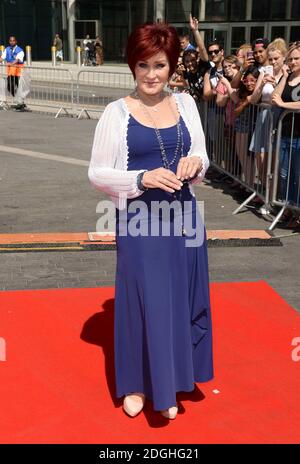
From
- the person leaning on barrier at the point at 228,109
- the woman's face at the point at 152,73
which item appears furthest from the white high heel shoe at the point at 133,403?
the person leaning on barrier at the point at 228,109

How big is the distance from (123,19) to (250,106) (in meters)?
32.6

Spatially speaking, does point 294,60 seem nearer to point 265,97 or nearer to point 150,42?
point 265,97

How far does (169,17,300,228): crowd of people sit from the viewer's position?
670 cm

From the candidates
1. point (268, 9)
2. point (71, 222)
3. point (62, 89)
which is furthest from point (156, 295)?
point (268, 9)

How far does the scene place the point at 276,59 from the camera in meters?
7.30

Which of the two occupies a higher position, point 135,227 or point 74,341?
point 135,227

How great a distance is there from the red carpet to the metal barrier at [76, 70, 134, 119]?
12354 mm

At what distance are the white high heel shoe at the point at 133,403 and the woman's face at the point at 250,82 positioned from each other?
17.2 feet

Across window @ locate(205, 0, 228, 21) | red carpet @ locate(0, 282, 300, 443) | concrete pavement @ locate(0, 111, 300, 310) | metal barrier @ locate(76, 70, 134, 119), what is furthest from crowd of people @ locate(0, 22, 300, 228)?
window @ locate(205, 0, 228, 21)

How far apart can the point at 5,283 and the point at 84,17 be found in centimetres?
3775

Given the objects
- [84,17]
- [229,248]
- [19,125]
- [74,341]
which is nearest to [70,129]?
[19,125]

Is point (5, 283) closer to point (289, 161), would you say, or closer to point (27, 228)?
A: point (27, 228)

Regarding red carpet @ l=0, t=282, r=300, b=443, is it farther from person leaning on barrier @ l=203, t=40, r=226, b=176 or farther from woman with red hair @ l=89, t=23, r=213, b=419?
person leaning on barrier @ l=203, t=40, r=226, b=176

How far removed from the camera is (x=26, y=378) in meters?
3.65
